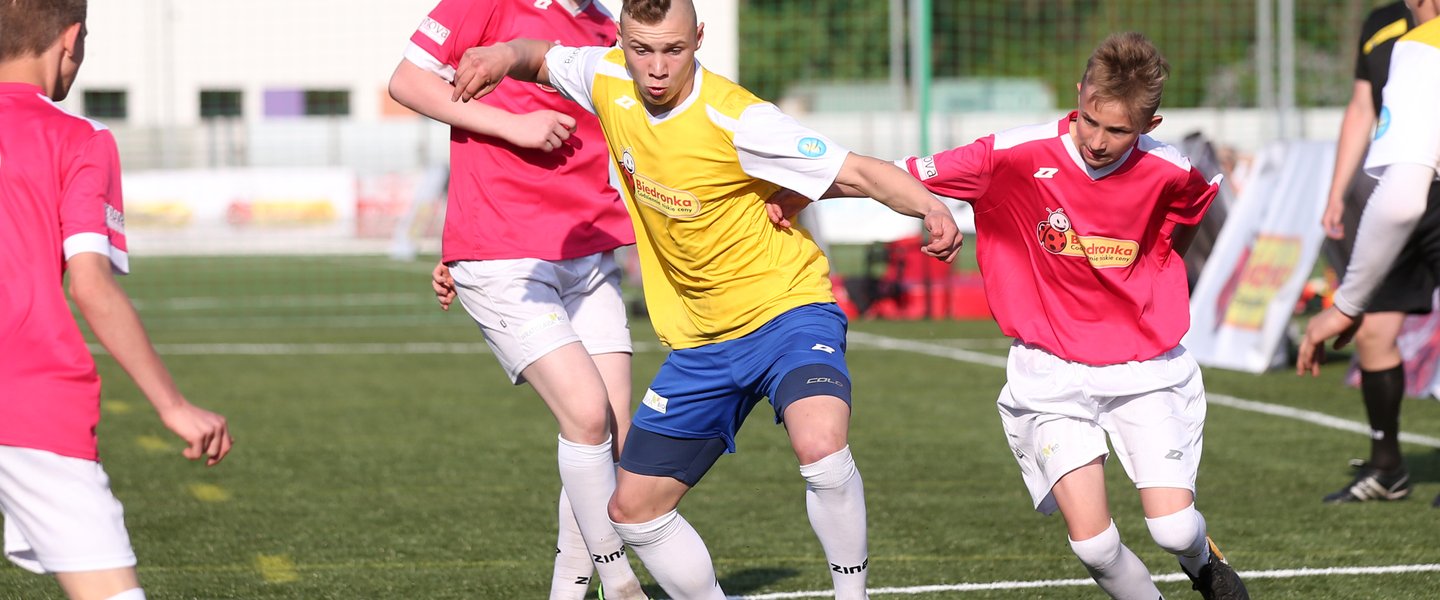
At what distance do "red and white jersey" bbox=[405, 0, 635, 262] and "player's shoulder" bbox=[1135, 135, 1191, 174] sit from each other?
1.44 metres

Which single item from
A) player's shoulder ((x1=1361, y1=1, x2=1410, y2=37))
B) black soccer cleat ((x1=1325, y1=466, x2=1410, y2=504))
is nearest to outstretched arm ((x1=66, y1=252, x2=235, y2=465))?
black soccer cleat ((x1=1325, y1=466, x2=1410, y2=504))

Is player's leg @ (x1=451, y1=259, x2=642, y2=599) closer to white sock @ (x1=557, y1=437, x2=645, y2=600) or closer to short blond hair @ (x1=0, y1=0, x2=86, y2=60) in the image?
white sock @ (x1=557, y1=437, x2=645, y2=600)

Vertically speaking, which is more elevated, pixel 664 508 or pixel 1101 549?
pixel 664 508

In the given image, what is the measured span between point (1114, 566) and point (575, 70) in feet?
6.12

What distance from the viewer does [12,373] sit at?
3.15 metres

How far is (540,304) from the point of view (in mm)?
4668

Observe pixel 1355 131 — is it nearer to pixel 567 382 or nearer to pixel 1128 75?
pixel 1128 75

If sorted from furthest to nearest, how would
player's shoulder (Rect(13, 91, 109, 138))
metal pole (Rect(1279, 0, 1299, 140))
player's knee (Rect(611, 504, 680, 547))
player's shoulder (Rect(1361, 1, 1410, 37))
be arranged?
metal pole (Rect(1279, 0, 1299, 140))
player's shoulder (Rect(1361, 1, 1410, 37))
player's knee (Rect(611, 504, 680, 547))
player's shoulder (Rect(13, 91, 109, 138))

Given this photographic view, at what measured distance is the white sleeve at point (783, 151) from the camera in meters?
3.93

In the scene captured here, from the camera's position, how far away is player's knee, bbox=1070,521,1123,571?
417 cm

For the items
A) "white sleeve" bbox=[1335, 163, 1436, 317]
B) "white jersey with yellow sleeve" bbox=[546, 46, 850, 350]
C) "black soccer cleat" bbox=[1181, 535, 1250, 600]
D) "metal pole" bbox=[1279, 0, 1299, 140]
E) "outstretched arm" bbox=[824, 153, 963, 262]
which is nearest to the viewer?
"outstretched arm" bbox=[824, 153, 963, 262]

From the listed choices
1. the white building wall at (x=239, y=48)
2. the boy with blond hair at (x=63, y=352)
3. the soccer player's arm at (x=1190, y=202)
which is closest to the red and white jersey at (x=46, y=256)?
the boy with blond hair at (x=63, y=352)

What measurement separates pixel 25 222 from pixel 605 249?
6.41 ft

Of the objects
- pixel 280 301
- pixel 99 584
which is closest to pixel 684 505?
pixel 99 584
